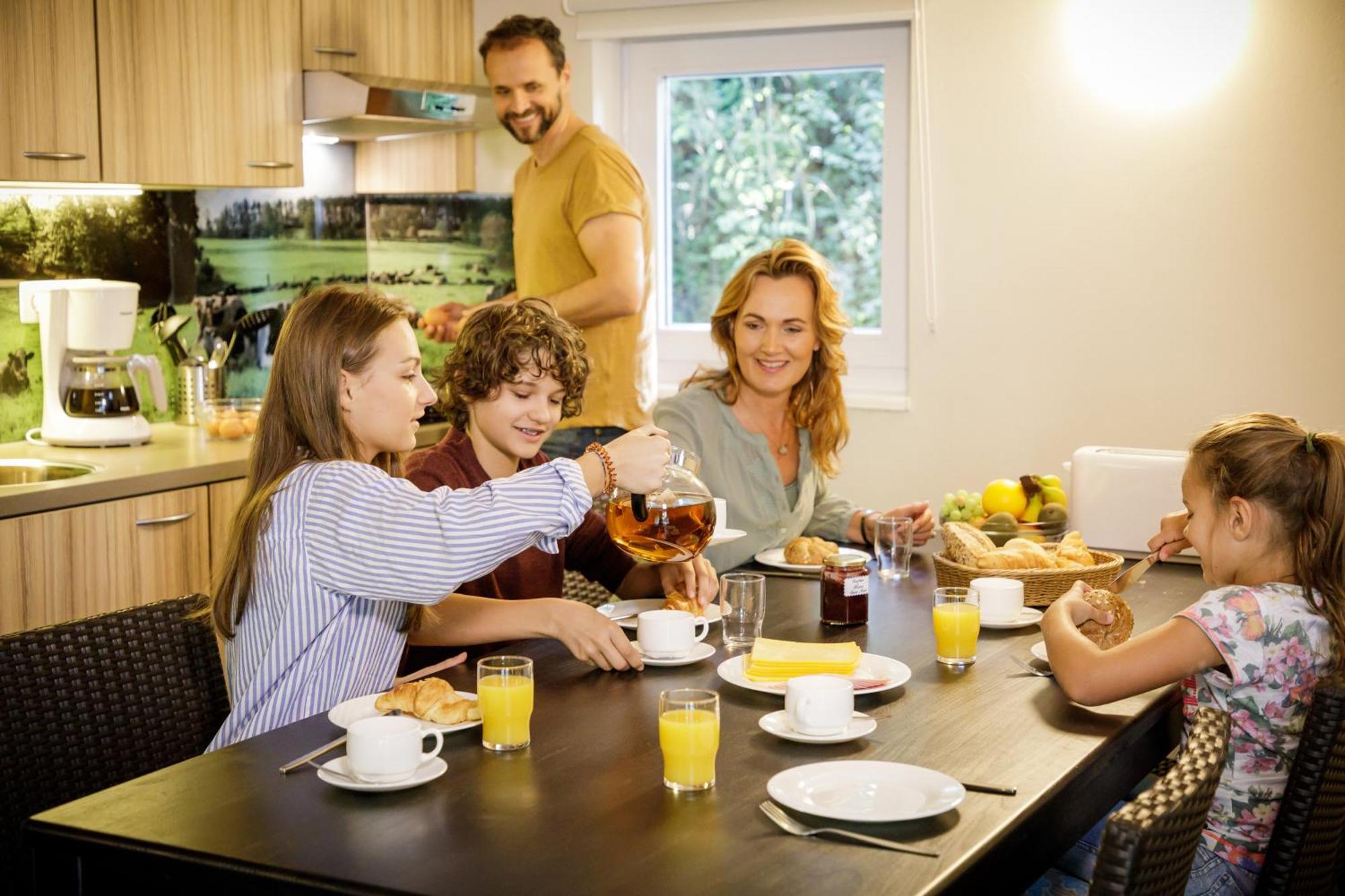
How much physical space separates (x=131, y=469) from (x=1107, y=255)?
93.2 inches

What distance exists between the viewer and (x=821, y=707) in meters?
1.60

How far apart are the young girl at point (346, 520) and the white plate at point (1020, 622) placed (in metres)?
0.63

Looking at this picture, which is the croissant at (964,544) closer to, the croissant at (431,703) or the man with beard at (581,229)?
the croissant at (431,703)

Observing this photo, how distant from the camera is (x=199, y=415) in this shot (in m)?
3.98

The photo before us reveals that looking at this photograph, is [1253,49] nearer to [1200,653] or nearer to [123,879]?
[1200,653]

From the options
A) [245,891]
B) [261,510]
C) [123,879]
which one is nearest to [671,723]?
Result: [245,891]

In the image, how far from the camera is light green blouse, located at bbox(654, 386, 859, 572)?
9.23ft

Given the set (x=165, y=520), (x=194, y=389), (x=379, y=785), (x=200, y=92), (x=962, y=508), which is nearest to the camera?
(x=379, y=785)

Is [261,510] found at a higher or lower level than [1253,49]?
lower

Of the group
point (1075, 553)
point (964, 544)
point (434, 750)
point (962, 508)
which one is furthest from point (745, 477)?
point (434, 750)

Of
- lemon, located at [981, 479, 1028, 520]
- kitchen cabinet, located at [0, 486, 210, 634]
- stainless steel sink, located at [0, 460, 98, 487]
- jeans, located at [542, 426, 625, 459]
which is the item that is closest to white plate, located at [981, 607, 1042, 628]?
lemon, located at [981, 479, 1028, 520]

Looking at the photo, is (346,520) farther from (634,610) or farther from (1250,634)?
(1250,634)

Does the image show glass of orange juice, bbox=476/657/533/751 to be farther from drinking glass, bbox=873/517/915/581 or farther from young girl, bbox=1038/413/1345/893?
drinking glass, bbox=873/517/915/581

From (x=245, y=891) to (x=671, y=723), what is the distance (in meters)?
0.42
